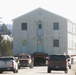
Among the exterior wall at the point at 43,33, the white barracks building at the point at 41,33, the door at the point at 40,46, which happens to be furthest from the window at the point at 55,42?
the door at the point at 40,46

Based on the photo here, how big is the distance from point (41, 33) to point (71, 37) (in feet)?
29.5

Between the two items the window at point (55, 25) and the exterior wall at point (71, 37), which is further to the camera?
the exterior wall at point (71, 37)

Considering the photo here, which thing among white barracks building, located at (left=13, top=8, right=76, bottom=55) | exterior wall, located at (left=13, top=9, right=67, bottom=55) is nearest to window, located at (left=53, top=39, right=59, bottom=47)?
white barracks building, located at (left=13, top=8, right=76, bottom=55)

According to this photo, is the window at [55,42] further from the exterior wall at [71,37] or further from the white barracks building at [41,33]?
the exterior wall at [71,37]

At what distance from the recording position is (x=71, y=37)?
318 ft

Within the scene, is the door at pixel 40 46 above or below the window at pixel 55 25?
below

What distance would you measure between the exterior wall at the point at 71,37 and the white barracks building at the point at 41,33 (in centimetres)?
191

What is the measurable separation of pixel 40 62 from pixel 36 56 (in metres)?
1.37

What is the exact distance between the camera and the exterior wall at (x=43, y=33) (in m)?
89.6

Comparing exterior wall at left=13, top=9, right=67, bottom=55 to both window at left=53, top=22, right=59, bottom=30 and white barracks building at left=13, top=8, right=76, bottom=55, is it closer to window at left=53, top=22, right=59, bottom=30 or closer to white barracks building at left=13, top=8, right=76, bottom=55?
white barracks building at left=13, top=8, right=76, bottom=55

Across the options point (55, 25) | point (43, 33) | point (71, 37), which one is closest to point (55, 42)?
point (43, 33)

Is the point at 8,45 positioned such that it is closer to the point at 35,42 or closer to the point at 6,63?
the point at 35,42

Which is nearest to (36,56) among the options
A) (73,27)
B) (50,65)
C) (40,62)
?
(40,62)

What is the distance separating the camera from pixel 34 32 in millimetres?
91250
